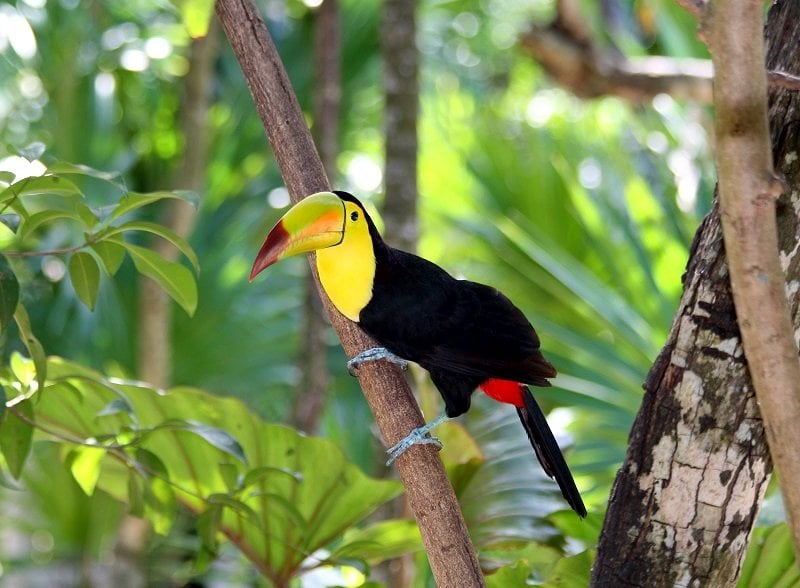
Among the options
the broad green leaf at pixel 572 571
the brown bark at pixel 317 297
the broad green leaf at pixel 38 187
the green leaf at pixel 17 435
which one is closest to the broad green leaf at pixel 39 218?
the broad green leaf at pixel 38 187

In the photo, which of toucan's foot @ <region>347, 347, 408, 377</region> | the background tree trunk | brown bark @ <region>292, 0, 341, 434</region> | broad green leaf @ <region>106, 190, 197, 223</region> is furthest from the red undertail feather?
the background tree trunk

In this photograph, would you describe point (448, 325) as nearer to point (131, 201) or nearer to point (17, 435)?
point (131, 201)

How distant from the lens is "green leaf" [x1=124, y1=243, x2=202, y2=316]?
139 cm

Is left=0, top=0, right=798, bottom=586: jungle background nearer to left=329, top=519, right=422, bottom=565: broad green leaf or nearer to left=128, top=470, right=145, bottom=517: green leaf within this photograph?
left=329, top=519, right=422, bottom=565: broad green leaf

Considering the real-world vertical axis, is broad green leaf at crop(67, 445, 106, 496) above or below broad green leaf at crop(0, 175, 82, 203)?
below

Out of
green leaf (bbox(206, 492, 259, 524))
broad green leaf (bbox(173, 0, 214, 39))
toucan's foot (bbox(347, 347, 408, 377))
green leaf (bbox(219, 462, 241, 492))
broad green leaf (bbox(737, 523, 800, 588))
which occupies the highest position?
broad green leaf (bbox(173, 0, 214, 39))

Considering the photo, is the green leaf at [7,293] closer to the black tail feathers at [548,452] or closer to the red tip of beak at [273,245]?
the red tip of beak at [273,245]

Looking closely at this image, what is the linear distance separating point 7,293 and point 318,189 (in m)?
0.50

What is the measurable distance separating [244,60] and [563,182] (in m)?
2.48

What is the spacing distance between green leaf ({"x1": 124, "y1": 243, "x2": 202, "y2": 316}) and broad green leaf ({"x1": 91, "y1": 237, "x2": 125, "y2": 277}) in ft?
0.10

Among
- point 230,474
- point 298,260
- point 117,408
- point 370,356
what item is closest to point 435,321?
point 370,356

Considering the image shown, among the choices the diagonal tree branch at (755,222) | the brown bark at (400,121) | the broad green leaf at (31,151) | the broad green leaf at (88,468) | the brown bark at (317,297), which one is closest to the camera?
the diagonal tree branch at (755,222)

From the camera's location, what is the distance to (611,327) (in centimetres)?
308

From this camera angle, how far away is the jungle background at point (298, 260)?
1.81 m
